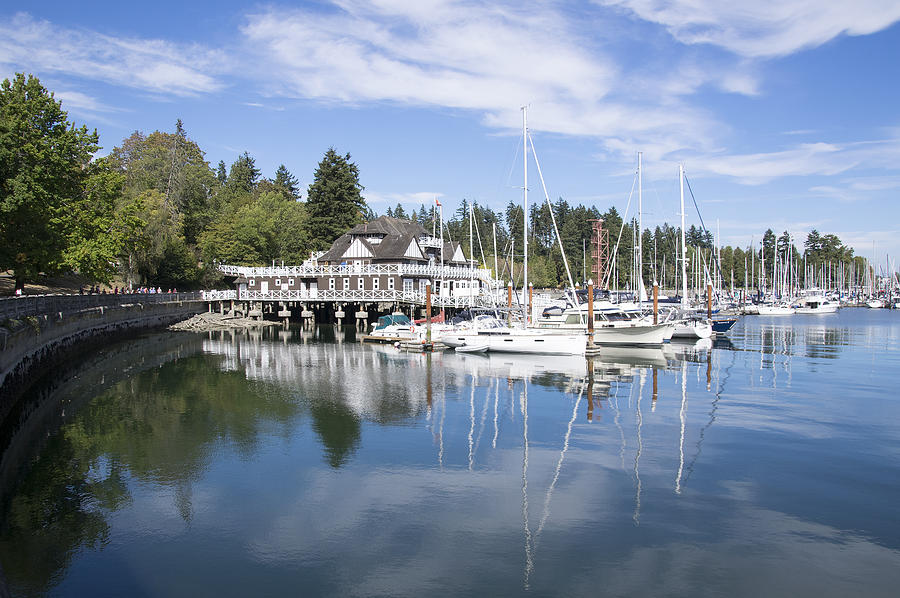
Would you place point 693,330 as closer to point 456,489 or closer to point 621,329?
point 621,329

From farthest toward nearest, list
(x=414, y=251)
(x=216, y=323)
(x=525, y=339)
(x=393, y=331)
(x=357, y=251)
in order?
(x=357, y=251), (x=414, y=251), (x=216, y=323), (x=393, y=331), (x=525, y=339)

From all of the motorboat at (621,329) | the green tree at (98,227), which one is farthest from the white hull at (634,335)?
the green tree at (98,227)

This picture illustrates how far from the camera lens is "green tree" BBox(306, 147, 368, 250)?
10150 cm

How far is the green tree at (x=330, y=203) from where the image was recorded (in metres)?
102

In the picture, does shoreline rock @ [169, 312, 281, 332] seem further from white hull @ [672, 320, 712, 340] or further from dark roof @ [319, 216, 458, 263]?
white hull @ [672, 320, 712, 340]

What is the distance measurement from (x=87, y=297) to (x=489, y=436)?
115 ft

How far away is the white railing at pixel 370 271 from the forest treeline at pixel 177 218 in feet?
27.5

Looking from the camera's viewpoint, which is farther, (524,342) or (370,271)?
(370,271)

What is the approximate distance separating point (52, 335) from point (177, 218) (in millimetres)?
57895

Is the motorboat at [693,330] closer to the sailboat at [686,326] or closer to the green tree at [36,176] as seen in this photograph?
the sailboat at [686,326]

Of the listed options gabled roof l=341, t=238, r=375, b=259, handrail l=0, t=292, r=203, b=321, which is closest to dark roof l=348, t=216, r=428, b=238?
gabled roof l=341, t=238, r=375, b=259

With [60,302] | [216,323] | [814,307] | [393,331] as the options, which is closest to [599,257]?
[393,331]

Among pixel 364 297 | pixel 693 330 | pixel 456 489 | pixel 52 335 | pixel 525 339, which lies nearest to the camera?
pixel 456 489

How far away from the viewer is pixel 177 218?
89562 mm
